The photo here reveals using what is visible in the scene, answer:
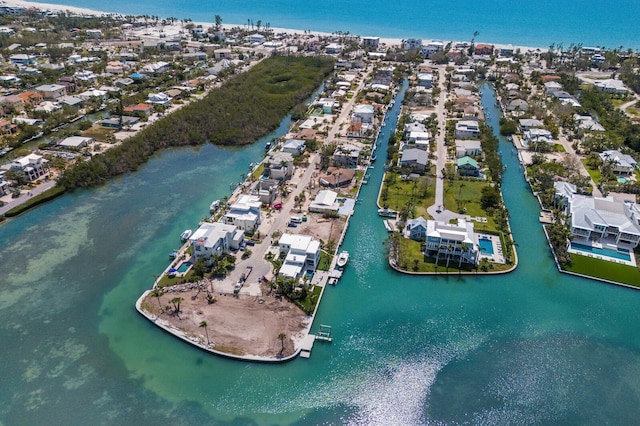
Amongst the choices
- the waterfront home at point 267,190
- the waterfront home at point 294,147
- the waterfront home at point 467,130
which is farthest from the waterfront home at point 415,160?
the waterfront home at point 267,190

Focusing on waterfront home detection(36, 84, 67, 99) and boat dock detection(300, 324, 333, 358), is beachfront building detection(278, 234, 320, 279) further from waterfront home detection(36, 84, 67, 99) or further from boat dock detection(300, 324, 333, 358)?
waterfront home detection(36, 84, 67, 99)

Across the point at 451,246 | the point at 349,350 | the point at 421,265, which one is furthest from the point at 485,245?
the point at 349,350

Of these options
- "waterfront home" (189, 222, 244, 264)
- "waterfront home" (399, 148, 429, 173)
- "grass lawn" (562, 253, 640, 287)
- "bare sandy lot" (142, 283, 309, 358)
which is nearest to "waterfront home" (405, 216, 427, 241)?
"grass lawn" (562, 253, 640, 287)

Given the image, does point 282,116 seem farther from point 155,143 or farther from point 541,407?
point 541,407

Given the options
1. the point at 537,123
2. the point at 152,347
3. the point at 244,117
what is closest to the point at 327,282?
the point at 152,347

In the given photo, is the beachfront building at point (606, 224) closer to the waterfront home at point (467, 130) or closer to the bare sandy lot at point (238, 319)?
the waterfront home at point (467, 130)

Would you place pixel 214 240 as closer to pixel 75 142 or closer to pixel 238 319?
pixel 238 319
